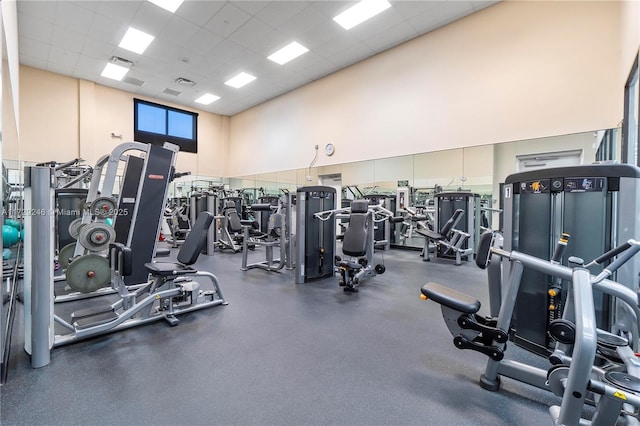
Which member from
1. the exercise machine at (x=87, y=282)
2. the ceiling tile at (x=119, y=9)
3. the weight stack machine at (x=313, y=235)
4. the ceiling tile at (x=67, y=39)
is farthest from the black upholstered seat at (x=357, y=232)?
the ceiling tile at (x=67, y=39)

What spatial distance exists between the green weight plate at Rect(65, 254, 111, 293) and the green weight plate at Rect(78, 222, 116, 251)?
14 centimetres

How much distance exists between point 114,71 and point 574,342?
9.81 meters

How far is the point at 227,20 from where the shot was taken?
17.9ft

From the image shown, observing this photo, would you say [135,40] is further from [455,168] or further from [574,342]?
[574,342]

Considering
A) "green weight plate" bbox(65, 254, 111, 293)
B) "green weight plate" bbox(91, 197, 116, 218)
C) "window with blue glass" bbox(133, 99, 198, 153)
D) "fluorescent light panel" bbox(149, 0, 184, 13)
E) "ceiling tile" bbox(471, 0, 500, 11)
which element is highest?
"ceiling tile" bbox(471, 0, 500, 11)

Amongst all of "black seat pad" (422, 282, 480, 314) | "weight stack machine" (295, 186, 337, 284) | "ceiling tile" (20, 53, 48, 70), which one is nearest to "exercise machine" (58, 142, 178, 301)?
"weight stack machine" (295, 186, 337, 284)

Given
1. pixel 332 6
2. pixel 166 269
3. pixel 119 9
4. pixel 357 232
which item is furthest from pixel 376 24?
pixel 166 269

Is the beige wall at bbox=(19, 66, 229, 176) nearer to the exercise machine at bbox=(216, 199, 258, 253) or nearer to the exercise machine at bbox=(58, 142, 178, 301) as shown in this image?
the exercise machine at bbox=(216, 199, 258, 253)

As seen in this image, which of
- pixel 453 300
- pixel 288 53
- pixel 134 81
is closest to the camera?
pixel 453 300

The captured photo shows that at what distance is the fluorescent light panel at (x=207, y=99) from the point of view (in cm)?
914

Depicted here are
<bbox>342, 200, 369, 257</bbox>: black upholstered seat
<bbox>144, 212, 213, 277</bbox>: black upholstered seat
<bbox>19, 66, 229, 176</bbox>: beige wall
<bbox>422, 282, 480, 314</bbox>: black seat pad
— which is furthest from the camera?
<bbox>19, 66, 229, 176</bbox>: beige wall

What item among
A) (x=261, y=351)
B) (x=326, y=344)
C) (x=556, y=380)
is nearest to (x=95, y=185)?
(x=261, y=351)

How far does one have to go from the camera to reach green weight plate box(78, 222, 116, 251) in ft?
8.61

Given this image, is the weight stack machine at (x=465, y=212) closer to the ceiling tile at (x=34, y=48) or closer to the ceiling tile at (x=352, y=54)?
the ceiling tile at (x=352, y=54)
